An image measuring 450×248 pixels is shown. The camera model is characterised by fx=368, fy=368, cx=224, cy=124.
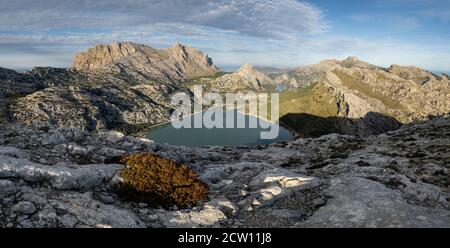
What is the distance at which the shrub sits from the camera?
70.3ft

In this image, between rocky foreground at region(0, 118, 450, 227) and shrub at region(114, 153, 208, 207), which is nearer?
rocky foreground at region(0, 118, 450, 227)

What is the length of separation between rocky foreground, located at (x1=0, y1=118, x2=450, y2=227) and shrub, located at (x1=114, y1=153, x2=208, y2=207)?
67 cm

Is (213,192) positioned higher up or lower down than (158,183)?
lower down

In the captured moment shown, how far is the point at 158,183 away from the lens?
22906 millimetres

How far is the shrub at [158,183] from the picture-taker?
21422mm

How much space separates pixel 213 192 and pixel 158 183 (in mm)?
3870

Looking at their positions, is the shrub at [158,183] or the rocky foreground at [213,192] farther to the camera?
the shrub at [158,183]

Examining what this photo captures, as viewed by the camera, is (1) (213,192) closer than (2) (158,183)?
No

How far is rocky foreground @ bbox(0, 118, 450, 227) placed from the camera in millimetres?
18000

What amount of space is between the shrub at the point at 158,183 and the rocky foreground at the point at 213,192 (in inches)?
26.5
